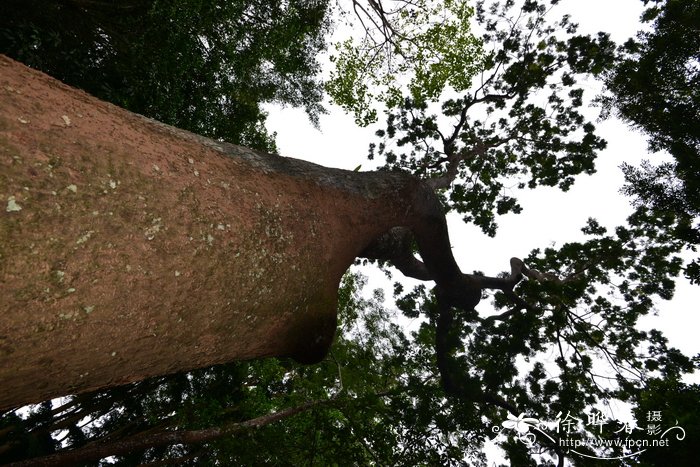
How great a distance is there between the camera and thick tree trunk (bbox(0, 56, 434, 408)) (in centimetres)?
158

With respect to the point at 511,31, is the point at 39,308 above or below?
below

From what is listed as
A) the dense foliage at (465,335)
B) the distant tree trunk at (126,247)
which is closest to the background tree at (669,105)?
the dense foliage at (465,335)

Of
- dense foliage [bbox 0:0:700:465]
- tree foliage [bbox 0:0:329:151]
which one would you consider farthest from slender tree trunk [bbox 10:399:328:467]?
tree foliage [bbox 0:0:329:151]

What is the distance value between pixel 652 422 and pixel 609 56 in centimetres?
863

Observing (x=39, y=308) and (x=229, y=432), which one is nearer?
(x=39, y=308)

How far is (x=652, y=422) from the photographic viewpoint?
14.9 feet

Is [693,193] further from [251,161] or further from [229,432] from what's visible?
[229,432]

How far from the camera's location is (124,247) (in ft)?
6.13

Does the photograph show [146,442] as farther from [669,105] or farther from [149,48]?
[669,105]

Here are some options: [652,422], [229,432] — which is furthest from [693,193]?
[229,432]

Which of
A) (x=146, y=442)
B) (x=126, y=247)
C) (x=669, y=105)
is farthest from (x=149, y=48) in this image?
(x=669, y=105)

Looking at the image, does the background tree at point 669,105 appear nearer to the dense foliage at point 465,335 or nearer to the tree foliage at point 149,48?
the dense foliage at point 465,335

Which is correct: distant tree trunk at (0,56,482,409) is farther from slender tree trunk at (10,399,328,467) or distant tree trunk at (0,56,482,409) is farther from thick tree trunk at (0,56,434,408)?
slender tree trunk at (10,399,328,467)

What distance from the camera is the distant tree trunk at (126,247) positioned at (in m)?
1.58
